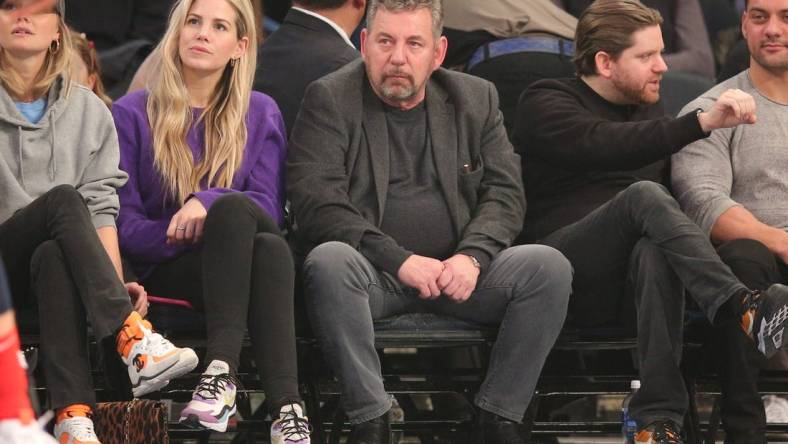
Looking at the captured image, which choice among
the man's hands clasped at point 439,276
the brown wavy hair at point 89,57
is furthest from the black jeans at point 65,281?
the brown wavy hair at point 89,57

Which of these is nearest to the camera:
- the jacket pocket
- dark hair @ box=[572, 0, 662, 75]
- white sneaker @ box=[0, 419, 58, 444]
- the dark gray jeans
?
white sneaker @ box=[0, 419, 58, 444]

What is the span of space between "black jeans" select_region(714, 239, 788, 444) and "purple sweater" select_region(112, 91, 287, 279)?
137cm

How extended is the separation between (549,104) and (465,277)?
0.78 meters

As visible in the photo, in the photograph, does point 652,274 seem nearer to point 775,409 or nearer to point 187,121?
point 775,409

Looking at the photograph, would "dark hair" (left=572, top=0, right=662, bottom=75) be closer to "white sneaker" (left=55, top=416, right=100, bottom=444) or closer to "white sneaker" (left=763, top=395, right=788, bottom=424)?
"white sneaker" (left=763, top=395, right=788, bottom=424)

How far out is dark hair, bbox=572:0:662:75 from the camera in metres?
4.67

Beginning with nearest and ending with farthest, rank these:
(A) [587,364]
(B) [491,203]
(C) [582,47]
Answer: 1. (B) [491,203]
2. (C) [582,47]
3. (A) [587,364]

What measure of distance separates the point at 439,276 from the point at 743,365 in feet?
2.94

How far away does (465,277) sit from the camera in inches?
162

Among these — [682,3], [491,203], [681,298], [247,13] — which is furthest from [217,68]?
[682,3]

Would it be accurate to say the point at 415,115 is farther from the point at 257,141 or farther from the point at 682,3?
the point at 682,3

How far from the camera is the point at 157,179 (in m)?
4.29

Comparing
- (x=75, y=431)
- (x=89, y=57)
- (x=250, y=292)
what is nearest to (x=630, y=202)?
(x=250, y=292)

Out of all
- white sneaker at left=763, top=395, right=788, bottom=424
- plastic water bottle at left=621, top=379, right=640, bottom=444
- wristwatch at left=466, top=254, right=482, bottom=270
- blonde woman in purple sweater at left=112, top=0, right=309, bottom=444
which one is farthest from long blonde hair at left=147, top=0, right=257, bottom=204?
white sneaker at left=763, top=395, right=788, bottom=424
